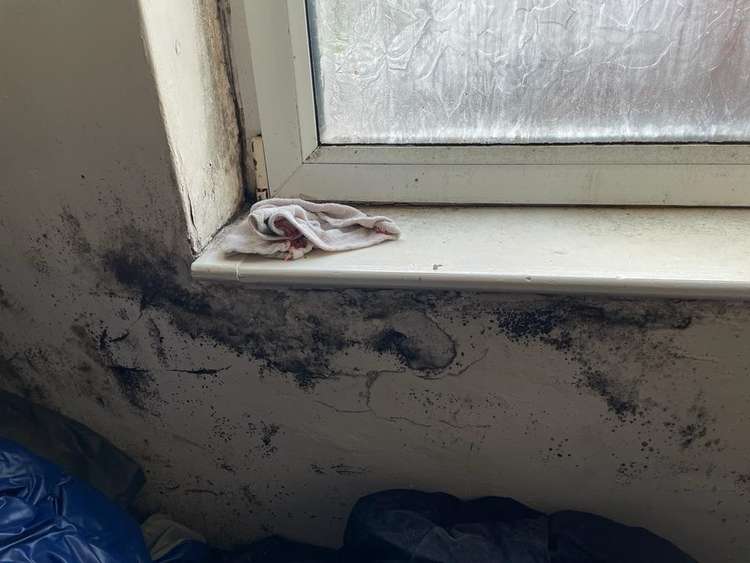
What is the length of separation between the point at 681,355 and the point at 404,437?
411 mm

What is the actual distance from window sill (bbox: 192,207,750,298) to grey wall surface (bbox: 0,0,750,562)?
0.17ft

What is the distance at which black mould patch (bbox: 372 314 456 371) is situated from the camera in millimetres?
808

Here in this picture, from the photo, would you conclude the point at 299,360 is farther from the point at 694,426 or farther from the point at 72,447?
the point at 694,426

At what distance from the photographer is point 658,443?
0.83 m

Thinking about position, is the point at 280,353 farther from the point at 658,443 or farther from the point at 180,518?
the point at 658,443

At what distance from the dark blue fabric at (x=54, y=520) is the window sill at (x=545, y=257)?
1.24 feet

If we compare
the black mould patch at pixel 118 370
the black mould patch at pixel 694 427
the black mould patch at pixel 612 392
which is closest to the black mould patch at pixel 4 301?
the black mould patch at pixel 118 370

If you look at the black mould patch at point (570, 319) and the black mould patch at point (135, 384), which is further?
the black mould patch at point (135, 384)

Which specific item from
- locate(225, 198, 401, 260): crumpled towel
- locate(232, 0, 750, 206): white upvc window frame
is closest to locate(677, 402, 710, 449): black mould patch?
locate(232, 0, 750, 206): white upvc window frame

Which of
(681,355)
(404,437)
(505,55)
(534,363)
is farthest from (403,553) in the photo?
(505,55)

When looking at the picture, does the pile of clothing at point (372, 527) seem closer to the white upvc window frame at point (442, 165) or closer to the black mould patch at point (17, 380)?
the black mould patch at point (17, 380)

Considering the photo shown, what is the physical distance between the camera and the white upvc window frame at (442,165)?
83cm

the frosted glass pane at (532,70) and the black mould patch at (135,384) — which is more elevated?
the frosted glass pane at (532,70)

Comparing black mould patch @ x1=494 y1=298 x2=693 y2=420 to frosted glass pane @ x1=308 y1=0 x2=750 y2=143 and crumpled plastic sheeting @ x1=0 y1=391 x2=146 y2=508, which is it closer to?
frosted glass pane @ x1=308 y1=0 x2=750 y2=143
